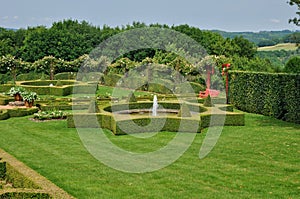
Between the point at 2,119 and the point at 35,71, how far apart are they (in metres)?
27.9

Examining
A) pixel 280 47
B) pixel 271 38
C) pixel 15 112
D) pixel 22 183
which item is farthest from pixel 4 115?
pixel 271 38

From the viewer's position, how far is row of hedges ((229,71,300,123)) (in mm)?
20406

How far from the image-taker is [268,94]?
2255cm

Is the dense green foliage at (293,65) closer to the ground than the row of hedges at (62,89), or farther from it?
farther from it

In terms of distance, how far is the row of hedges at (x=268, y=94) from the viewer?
2041cm

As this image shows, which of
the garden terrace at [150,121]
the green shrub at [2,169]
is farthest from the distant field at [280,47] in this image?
the green shrub at [2,169]

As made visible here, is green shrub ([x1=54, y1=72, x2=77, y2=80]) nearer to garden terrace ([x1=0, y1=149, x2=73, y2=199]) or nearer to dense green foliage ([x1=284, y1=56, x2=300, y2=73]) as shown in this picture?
dense green foliage ([x1=284, y1=56, x2=300, y2=73])

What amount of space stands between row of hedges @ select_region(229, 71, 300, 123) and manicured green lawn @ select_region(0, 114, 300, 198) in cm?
279

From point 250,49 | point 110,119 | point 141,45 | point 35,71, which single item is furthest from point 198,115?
point 250,49

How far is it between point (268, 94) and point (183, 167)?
11745 mm

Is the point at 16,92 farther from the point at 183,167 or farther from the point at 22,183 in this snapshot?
the point at 22,183

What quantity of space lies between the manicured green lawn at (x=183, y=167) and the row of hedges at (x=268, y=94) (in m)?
2.79

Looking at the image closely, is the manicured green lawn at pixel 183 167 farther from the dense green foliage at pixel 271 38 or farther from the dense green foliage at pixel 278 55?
the dense green foliage at pixel 278 55

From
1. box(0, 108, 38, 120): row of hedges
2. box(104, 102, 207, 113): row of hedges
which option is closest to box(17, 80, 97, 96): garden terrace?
box(0, 108, 38, 120): row of hedges
